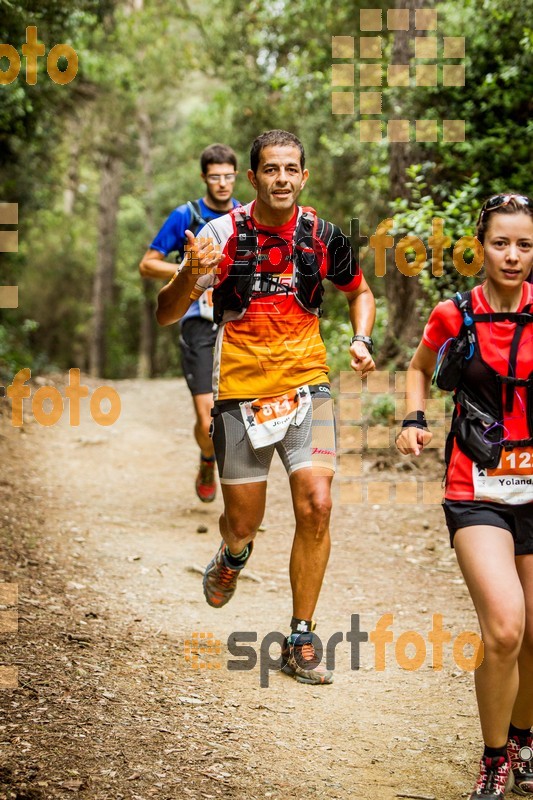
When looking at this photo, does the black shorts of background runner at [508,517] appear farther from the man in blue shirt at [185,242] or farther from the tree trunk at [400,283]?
the tree trunk at [400,283]

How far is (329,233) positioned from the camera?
4660 mm

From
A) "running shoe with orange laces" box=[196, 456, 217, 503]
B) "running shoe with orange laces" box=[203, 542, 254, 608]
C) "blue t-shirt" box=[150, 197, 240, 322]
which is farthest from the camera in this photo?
"running shoe with orange laces" box=[196, 456, 217, 503]

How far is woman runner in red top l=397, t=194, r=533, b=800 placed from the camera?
322 cm

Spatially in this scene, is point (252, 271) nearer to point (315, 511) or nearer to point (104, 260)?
point (315, 511)

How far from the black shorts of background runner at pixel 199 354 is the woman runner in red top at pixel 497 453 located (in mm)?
3779

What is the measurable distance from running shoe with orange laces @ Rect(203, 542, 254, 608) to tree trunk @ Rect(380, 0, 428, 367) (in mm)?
6010

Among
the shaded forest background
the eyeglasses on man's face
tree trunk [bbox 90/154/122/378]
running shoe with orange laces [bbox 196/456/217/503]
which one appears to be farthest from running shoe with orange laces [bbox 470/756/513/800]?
tree trunk [bbox 90/154/122/378]

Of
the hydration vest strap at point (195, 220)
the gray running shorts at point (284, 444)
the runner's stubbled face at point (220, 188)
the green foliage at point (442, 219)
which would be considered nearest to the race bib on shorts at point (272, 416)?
the gray running shorts at point (284, 444)

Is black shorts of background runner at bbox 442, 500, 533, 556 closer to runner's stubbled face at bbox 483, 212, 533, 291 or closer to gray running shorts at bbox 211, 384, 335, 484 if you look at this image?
runner's stubbled face at bbox 483, 212, 533, 291

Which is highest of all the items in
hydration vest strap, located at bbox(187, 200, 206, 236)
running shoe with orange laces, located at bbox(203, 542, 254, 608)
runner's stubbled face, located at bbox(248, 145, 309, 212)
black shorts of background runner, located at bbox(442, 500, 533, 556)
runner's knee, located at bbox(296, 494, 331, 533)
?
hydration vest strap, located at bbox(187, 200, 206, 236)

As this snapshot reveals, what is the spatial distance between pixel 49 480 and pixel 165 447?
8.61 feet

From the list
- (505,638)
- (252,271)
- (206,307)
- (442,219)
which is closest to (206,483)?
(206,307)

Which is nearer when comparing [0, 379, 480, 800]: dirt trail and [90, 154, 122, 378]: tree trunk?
[0, 379, 480, 800]: dirt trail

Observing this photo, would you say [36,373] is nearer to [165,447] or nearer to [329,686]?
[165,447]
